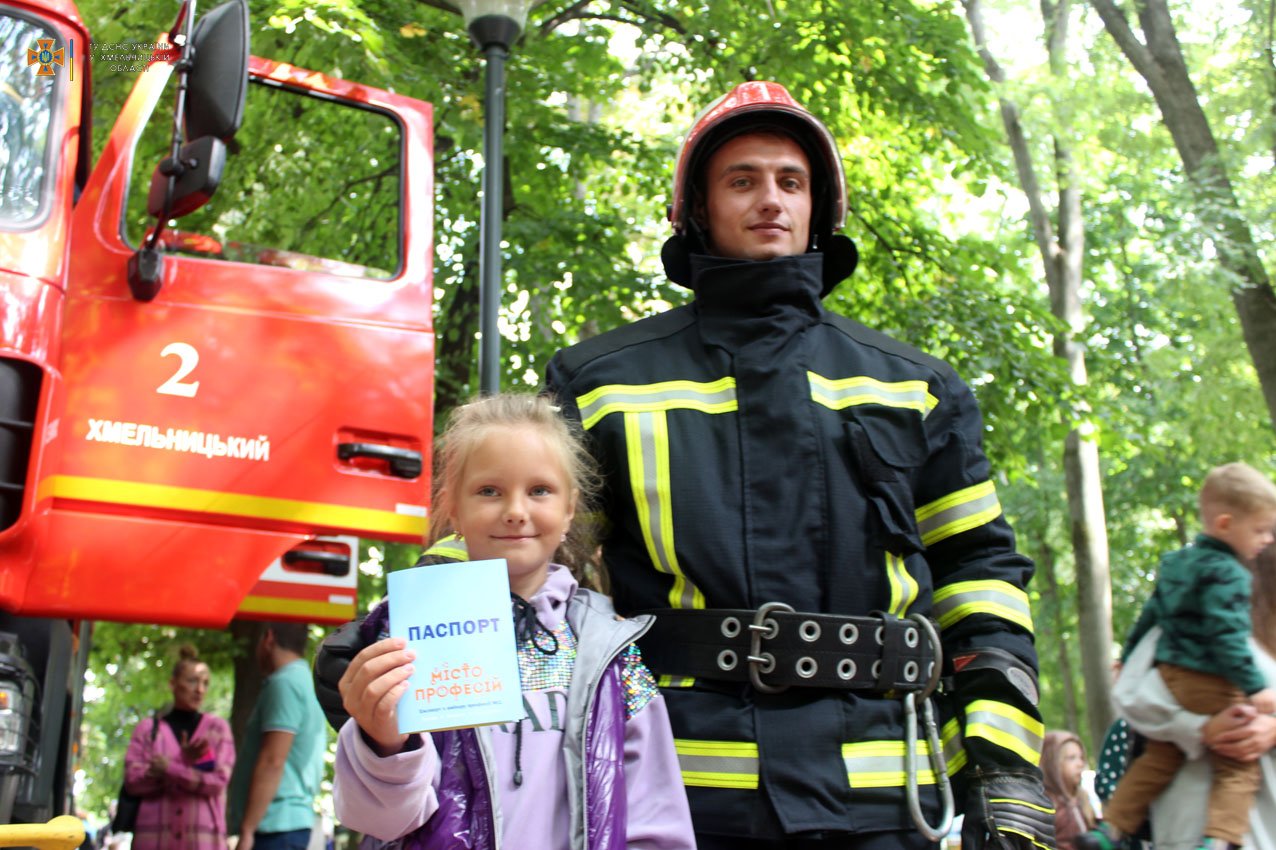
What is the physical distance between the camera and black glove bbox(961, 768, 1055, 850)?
232cm

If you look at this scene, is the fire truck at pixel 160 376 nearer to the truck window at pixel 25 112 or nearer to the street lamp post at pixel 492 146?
the truck window at pixel 25 112

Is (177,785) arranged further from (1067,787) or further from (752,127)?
(752,127)

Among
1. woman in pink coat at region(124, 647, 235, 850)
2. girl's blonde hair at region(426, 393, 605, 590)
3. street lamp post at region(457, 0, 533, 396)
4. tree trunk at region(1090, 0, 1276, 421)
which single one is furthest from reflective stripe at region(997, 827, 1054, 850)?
tree trunk at region(1090, 0, 1276, 421)

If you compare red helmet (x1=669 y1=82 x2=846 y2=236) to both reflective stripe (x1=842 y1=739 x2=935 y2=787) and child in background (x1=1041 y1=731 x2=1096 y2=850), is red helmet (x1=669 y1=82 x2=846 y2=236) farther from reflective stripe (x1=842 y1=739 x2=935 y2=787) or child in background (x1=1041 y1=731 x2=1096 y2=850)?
child in background (x1=1041 y1=731 x2=1096 y2=850)

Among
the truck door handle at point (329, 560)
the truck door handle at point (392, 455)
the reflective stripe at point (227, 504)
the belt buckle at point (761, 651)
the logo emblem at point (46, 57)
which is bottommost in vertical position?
the belt buckle at point (761, 651)

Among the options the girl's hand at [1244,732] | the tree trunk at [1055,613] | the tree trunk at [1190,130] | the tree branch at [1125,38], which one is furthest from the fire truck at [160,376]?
the tree trunk at [1055,613]

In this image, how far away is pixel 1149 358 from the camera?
1733 centimetres

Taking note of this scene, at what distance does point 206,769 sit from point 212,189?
356 centimetres

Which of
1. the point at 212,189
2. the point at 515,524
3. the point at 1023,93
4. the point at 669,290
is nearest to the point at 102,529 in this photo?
the point at 212,189

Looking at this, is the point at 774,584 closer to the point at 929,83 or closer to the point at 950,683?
the point at 950,683

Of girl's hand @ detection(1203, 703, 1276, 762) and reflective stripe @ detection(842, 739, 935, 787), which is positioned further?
girl's hand @ detection(1203, 703, 1276, 762)

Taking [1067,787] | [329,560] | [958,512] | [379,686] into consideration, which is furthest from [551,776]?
[1067,787]

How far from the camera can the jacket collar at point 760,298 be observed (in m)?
2.63

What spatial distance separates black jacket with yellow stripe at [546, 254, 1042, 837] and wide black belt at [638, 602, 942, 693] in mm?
39
